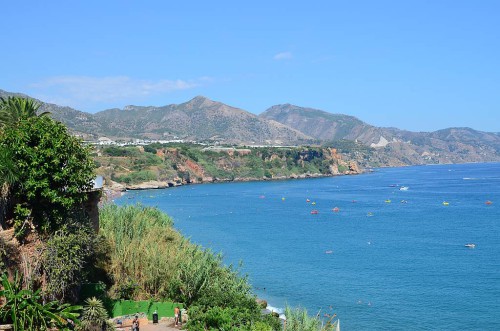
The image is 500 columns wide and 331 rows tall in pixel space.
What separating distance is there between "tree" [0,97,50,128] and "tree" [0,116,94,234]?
133 cm

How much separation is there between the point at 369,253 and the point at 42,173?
43.1 meters

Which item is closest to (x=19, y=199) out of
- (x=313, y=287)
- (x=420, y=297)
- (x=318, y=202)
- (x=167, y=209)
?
(x=313, y=287)

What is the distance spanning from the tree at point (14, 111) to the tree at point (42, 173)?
133cm

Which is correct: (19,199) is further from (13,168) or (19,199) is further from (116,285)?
(116,285)

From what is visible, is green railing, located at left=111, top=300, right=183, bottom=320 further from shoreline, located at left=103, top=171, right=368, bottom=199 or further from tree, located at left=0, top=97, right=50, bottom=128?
shoreline, located at left=103, top=171, right=368, bottom=199

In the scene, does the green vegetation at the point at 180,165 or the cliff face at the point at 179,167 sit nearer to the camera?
the cliff face at the point at 179,167

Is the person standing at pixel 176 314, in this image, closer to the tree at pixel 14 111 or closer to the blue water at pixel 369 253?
the tree at pixel 14 111

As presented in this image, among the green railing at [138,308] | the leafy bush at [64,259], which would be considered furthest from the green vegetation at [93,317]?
the green railing at [138,308]

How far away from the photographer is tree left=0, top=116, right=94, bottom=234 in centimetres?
2238

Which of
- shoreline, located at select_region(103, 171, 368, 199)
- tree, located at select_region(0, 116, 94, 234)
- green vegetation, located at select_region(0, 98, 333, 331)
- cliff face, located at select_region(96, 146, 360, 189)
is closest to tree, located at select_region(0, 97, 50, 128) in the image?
green vegetation, located at select_region(0, 98, 333, 331)

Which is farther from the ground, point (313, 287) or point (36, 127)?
point (36, 127)

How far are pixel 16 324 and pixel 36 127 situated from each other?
869cm

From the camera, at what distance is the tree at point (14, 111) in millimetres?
25172

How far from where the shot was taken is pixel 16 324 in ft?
58.5
